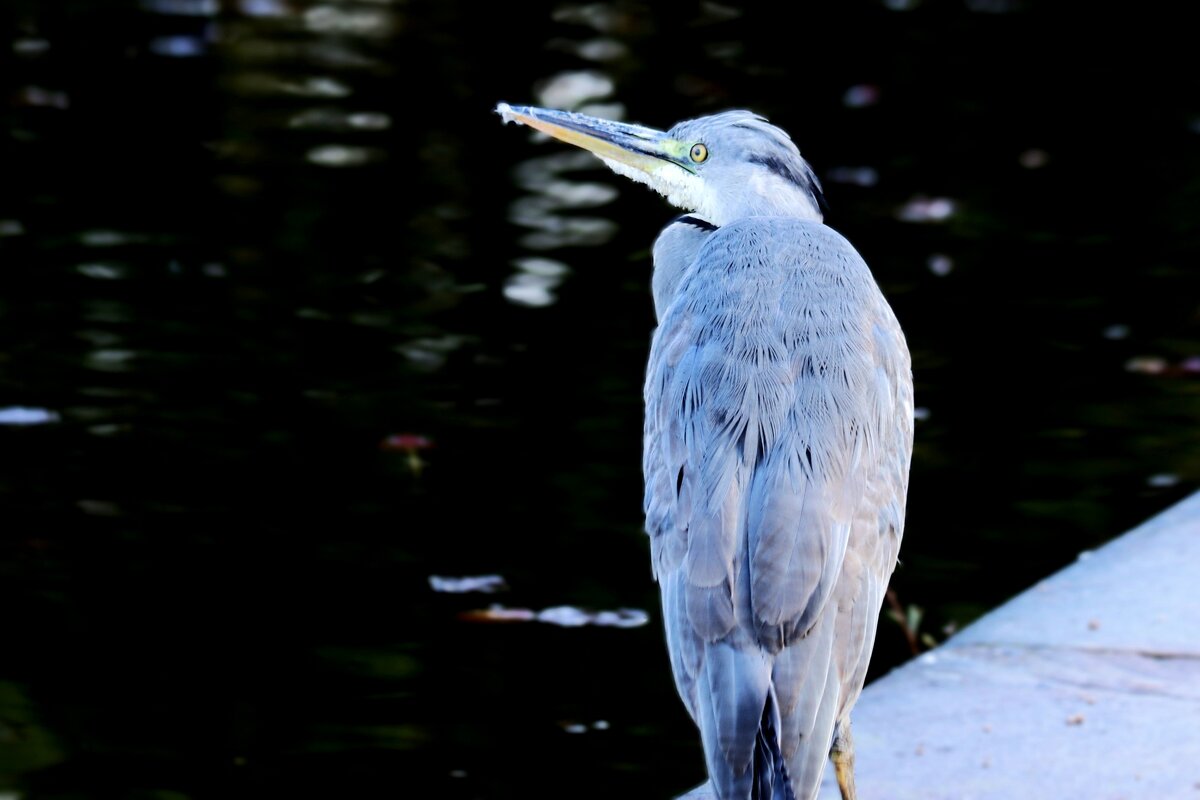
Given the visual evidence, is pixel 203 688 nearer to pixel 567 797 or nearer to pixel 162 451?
pixel 567 797

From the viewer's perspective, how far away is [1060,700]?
4379 mm

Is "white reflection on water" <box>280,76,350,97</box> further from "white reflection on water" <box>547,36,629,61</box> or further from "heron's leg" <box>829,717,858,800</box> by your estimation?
"heron's leg" <box>829,717,858,800</box>

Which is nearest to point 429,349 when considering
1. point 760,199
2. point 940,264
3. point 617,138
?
point 940,264

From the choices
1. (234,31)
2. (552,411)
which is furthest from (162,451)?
(234,31)

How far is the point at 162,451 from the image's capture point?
667 centimetres

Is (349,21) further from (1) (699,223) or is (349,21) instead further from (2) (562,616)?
(1) (699,223)

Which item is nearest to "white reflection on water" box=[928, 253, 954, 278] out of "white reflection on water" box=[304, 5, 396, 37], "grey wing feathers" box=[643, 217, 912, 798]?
"grey wing feathers" box=[643, 217, 912, 798]

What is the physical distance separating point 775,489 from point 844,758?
62 centimetres

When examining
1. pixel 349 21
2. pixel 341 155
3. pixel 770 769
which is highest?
pixel 349 21

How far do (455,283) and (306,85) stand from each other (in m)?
3.37

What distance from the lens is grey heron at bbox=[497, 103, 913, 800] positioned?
3.32 m

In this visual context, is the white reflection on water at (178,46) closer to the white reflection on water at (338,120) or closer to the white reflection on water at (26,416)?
the white reflection on water at (338,120)

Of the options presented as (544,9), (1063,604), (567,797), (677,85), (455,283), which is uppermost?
(544,9)

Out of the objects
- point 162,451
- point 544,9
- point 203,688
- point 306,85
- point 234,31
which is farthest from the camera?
point 544,9
